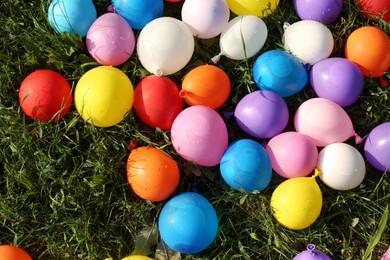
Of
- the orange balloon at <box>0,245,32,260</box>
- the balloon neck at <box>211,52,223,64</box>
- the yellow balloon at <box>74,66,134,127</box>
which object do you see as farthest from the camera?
the balloon neck at <box>211,52,223,64</box>

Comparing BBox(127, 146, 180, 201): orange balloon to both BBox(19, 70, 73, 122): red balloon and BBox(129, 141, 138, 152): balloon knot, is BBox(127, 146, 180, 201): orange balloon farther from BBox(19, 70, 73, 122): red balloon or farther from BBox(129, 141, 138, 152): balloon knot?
BBox(19, 70, 73, 122): red balloon

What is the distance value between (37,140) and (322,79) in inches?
43.2

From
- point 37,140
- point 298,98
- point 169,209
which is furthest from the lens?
point 298,98

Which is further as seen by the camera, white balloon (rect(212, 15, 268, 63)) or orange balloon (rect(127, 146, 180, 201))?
white balloon (rect(212, 15, 268, 63))

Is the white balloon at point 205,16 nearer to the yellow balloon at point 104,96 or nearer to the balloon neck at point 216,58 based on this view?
the balloon neck at point 216,58

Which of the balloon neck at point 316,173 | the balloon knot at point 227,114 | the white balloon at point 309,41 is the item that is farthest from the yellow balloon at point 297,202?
the white balloon at point 309,41

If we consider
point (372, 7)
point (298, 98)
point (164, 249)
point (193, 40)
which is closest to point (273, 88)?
point (298, 98)

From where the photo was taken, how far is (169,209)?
185 cm

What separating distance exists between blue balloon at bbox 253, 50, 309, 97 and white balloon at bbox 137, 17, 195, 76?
0.27 meters

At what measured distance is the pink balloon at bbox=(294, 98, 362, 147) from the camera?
6.32 ft

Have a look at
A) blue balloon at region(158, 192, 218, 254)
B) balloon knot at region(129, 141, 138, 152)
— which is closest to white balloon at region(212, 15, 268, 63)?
balloon knot at region(129, 141, 138, 152)

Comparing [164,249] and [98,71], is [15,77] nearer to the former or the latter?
[98,71]

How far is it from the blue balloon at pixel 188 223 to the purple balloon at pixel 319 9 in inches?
34.0

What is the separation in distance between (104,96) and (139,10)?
39 cm
